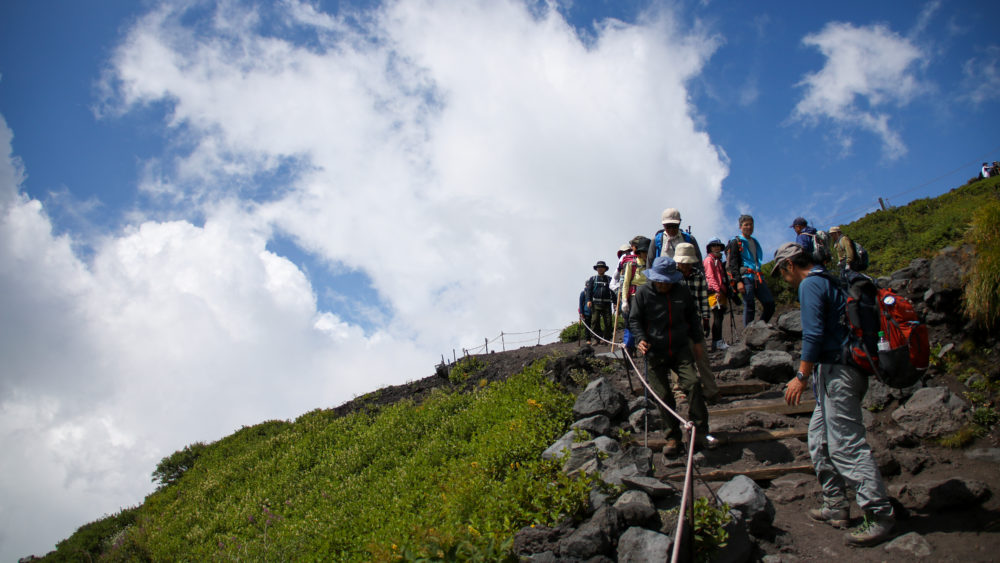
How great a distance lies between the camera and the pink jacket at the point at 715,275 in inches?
430

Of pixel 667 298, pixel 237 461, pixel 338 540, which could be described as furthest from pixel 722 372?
pixel 237 461

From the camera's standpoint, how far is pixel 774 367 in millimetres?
8859

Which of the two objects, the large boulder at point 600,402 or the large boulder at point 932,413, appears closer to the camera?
the large boulder at point 932,413

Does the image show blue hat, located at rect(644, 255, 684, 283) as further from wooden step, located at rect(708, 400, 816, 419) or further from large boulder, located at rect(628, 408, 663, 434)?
wooden step, located at rect(708, 400, 816, 419)

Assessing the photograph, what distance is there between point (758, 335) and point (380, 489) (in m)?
7.79

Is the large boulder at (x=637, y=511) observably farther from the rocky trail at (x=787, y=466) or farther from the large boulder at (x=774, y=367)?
the large boulder at (x=774, y=367)

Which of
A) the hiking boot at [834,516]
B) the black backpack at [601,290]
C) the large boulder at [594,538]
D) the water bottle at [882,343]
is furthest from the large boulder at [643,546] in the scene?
the black backpack at [601,290]

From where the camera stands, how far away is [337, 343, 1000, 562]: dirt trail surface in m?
4.50

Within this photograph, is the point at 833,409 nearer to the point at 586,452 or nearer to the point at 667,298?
the point at 667,298

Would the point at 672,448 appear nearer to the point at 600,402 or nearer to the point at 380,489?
the point at 600,402

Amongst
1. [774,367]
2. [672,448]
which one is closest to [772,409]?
[774,367]

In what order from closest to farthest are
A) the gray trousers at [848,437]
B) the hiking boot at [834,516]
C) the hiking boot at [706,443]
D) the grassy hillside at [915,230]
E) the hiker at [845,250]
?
the gray trousers at [848,437] < the hiking boot at [834,516] < the hiking boot at [706,443] < the hiker at [845,250] < the grassy hillside at [915,230]

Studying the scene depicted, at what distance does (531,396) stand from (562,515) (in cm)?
553

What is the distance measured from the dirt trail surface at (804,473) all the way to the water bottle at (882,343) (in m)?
1.57
